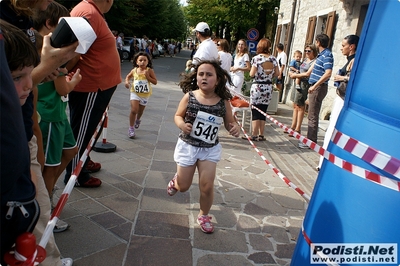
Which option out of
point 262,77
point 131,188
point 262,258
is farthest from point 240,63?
point 262,258

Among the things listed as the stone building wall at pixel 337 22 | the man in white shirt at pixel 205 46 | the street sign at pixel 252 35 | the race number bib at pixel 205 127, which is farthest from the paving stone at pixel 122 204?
the street sign at pixel 252 35

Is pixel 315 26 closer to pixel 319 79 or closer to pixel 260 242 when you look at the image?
pixel 319 79

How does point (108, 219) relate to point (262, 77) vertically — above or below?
below

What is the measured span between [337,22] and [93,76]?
7.98m

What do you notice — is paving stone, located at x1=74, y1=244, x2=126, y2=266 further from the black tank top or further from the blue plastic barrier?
the blue plastic barrier

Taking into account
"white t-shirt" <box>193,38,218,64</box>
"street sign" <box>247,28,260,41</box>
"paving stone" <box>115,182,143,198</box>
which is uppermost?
"street sign" <box>247,28,260,41</box>

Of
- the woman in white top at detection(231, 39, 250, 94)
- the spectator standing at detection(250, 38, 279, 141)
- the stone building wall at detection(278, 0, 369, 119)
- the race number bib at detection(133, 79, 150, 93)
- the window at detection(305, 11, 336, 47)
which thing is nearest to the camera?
the race number bib at detection(133, 79, 150, 93)

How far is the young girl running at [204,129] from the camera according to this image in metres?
3.08

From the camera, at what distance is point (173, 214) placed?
3424mm

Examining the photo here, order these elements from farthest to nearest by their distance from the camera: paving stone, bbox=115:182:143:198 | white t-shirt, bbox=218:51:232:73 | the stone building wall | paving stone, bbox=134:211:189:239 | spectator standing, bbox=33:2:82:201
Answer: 1. the stone building wall
2. white t-shirt, bbox=218:51:232:73
3. paving stone, bbox=115:182:143:198
4. paving stone, bbox=134:211:189:239
5. spectator standing, bbox=33:2:82:201

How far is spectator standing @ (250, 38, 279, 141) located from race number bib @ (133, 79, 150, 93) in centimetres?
192

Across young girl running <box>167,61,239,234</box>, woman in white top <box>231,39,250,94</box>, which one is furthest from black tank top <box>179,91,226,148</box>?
woman in white top <box>231,39,250,94</box>

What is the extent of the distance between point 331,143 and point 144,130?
198 inches

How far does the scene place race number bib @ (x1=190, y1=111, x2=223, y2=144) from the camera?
3078 mm
